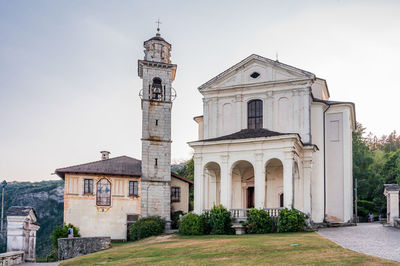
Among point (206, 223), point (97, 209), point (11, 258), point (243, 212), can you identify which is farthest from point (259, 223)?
point (97, 209)

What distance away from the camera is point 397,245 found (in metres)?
18.2

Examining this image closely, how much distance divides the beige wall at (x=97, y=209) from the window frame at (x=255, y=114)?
33.4 feet

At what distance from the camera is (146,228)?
1249 inches

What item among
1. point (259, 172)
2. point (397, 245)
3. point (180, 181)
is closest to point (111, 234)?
point (180, 181)

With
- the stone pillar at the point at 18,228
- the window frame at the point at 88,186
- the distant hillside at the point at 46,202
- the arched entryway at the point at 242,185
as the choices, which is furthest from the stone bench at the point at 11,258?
the distant hillside at the point at 46,202

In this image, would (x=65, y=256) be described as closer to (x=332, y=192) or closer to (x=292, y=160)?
(x=292, y=160)

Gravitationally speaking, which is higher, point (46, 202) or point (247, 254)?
point (247, 254)

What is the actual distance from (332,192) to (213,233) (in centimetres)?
976

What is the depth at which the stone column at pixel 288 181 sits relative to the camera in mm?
25797

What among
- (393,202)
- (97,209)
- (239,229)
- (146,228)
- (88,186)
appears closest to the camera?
(239,229)

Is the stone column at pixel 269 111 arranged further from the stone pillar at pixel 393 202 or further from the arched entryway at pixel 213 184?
the stone pillar at pixel 393 202

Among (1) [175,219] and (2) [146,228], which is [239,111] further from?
(2) [146,228]

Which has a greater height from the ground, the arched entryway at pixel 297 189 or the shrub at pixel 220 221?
the arched entryway at pixel 297 189

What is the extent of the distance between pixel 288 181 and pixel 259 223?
9.84 feet
